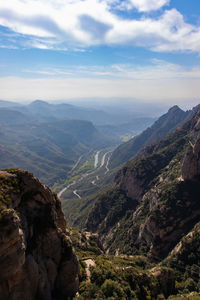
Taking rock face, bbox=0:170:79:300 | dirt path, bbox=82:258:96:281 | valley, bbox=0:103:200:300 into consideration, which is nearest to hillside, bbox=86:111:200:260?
valley, bbox=0:103:200:300

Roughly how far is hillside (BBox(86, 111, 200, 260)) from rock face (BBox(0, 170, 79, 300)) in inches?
2018

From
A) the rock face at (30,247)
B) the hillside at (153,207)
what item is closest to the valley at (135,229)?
the hillside at (153,207)

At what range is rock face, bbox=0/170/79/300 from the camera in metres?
21.8

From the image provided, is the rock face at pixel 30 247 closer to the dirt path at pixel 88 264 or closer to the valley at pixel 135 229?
the valley at pixel 135 229

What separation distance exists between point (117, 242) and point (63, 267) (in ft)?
236

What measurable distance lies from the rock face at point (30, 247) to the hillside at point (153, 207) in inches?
2018

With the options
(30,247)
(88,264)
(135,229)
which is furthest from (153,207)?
(30,247)

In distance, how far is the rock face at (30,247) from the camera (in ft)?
71.4

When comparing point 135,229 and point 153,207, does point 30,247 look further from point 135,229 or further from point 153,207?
point 135,229

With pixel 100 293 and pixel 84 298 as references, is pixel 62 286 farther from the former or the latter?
pixel 100 293

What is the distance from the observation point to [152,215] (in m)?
79.2

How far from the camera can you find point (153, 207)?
8650cm

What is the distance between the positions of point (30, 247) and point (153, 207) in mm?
67458

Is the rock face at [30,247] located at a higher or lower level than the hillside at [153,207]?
higher
